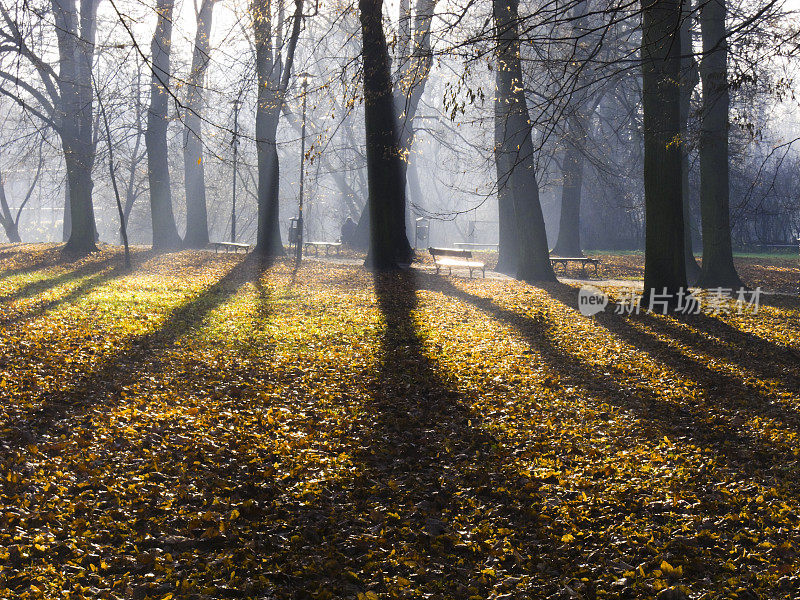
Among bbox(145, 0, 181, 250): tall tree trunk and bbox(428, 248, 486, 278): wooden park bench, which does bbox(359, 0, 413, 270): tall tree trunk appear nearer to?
bbox(428, 248, 486, 278): wooden park bench

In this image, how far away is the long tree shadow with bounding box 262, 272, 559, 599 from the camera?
131 inches

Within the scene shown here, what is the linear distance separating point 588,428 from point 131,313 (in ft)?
20.6

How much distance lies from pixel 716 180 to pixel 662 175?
3498 millimetres

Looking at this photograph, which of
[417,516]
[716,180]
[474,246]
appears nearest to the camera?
[417,516]

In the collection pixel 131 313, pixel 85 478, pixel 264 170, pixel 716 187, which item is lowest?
pixel 85 478

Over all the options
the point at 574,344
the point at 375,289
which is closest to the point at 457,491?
the point at 574,344

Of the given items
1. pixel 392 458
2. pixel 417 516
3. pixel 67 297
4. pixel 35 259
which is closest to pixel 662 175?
pixel 392 458

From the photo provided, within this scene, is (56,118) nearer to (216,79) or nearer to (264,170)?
(216,79)

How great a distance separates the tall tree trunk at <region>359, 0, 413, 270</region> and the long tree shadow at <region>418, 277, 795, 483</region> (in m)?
3.94

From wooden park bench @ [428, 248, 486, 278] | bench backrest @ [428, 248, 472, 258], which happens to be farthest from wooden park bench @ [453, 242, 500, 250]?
bench backrest @ [428, 248, 472, 258]

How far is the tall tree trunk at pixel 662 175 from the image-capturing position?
992 cm

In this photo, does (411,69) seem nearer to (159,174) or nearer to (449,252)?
→ (449,252)

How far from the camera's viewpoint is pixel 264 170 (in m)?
18.0

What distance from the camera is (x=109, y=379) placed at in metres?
6.11
